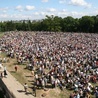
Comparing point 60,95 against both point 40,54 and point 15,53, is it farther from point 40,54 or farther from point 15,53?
point 15,53

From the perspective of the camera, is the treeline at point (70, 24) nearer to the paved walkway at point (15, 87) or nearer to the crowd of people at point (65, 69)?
the crowd of people at point (65, 69)

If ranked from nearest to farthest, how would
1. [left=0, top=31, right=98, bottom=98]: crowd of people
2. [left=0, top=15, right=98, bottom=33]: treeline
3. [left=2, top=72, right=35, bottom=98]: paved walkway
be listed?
[left=2, top=72, right=35, bottom=98]: paved walkway < [left=0, top=31, right=98, bottom=98]: crowd of people < [left=0, top=15, right=98, bottom=33]: treeline

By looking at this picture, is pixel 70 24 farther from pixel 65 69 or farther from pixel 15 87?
pixel 15 87

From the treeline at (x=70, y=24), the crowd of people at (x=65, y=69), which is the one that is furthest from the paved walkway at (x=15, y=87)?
the treeline at (x=70, y=24)

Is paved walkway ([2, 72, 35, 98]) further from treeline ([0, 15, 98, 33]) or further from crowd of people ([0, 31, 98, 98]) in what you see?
treeline ([0, 15, 98, 33])

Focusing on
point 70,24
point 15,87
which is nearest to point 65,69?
point 15,87

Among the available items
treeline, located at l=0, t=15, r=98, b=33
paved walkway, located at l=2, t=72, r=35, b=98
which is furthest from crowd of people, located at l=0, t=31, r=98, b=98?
treeline, located at l=0, t=15, r=98, b=33

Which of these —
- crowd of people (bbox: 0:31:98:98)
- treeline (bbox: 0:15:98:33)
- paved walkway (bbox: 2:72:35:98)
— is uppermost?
treeline (bbox: 0:15:98:33)

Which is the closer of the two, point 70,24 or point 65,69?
point 65,69

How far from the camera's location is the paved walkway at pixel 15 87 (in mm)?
25794

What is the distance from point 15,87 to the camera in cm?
2839

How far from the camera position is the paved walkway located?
1016 inches

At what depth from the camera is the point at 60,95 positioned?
26609mm

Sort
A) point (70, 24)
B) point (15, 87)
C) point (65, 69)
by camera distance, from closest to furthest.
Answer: point (15, 87)
point (65, 69)
point (70, 24)
